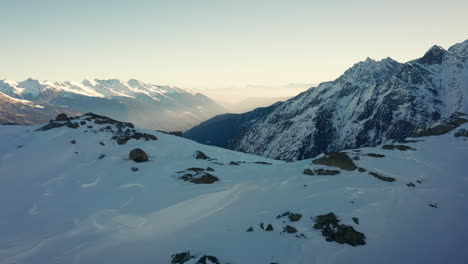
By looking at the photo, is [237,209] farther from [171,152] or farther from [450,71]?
[450,71]

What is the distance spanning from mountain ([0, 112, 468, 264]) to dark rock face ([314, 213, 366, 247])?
0.07 meters

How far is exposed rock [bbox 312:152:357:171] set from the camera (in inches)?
1315

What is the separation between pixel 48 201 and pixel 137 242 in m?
14.5

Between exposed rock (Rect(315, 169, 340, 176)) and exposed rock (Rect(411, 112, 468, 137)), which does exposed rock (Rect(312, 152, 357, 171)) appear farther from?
exposed rock (Rect(411, 112, 468, 137))

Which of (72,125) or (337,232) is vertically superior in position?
(72,125)

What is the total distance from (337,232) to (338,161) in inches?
649

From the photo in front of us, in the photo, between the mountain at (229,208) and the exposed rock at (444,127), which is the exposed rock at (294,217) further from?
the exposed rock at (444,127)

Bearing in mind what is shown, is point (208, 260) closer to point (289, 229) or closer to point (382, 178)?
point (289, 229)

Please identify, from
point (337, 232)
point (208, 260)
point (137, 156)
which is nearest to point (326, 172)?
point (337, 232)

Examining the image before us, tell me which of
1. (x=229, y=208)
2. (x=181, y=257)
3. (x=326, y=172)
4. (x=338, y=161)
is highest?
(x=338, y=161)

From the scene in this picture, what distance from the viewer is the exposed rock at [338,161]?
110 feet

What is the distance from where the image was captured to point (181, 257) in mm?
17375

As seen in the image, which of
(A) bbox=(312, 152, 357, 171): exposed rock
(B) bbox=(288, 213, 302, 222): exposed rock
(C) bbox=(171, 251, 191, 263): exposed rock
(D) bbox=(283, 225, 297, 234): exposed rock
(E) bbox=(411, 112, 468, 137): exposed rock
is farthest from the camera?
(E) bbox=(411, 112, 468, 137): exposed rock

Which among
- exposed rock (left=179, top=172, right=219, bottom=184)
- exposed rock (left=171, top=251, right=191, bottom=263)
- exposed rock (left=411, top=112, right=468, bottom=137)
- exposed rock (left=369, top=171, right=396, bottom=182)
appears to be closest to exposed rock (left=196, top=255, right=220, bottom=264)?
exposed rock (left=171, top=251, right=191, bottom=263)
